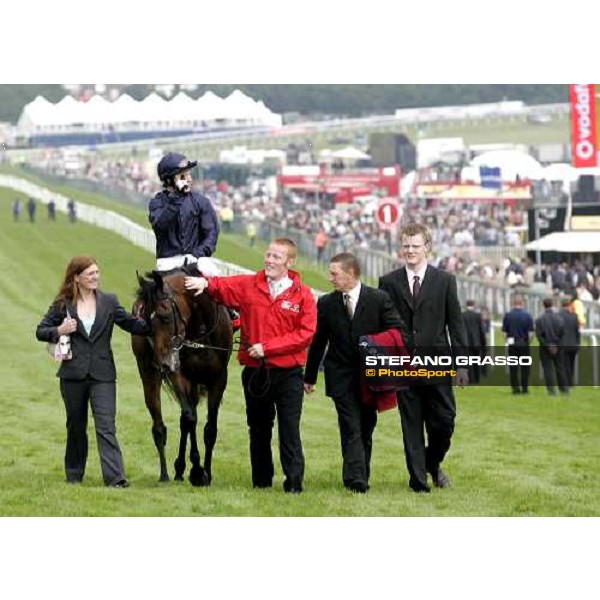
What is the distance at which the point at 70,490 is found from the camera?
1179cm

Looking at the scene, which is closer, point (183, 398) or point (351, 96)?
point (183, 398)

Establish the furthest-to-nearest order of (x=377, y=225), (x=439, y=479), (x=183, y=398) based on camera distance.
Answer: (x=377, y=225)
(x=439, y=479)
(x=183, y=398)

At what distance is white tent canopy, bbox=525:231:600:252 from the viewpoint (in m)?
42.4

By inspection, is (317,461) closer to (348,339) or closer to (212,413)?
(212,413)

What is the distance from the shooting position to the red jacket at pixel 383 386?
11891mm

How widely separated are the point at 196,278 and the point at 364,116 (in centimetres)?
6413

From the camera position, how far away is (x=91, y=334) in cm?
1209

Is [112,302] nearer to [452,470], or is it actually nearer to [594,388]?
[452,470]

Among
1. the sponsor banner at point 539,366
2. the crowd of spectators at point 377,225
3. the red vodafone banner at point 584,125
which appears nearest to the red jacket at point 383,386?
the sponsor banner at point 539,366

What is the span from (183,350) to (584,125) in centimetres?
3488

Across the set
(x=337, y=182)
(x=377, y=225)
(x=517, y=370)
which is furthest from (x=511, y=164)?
(x=517, y=370)

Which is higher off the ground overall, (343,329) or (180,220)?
(180,220)

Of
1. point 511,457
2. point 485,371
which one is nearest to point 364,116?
point 485,371

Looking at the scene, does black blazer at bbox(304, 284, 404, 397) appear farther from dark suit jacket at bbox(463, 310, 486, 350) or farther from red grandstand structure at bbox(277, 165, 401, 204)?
red grandstand structure at bbox(277, 165, 401, 204)
